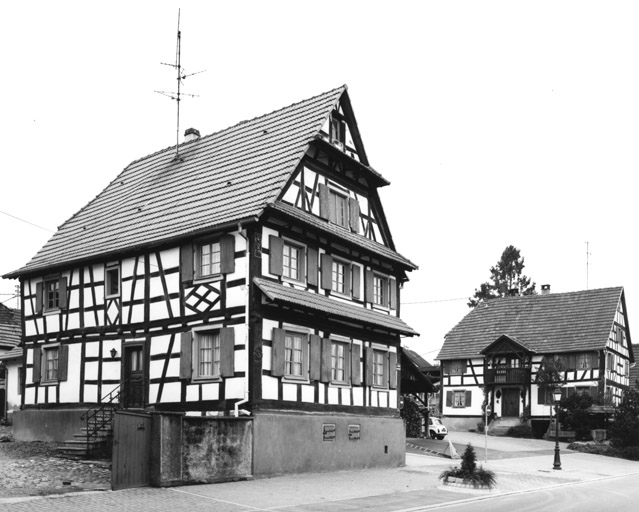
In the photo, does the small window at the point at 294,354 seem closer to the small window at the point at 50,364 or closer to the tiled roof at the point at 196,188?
the tiled roof at the point at 196,188

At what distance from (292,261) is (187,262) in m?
3.29

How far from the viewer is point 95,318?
28938mm

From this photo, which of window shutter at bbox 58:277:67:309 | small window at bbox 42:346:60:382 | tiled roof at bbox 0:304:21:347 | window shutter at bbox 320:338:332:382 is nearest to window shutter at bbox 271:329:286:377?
window shutter at bbox 320:338:332:382

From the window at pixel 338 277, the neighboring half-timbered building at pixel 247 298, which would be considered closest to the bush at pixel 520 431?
the neighboring half-timbered building at pixel 247 298

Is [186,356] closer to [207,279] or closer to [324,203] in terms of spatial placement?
[207,279]

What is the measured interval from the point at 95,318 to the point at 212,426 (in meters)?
9.56

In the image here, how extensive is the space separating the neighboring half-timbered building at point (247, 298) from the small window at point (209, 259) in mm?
56

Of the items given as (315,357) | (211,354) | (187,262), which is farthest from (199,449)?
(187,262)

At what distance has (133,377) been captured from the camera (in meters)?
27.3

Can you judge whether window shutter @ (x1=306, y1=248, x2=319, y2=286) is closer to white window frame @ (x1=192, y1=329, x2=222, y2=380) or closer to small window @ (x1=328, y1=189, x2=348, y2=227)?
small window @ (x1=328, y1=189, x2=348, y2=227)

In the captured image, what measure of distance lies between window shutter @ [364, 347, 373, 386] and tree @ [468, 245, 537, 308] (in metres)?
57.8

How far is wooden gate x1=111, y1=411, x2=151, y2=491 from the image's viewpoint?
1939cm

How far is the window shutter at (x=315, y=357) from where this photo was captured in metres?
26.3

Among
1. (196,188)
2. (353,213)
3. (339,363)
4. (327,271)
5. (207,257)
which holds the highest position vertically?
(196,188)
